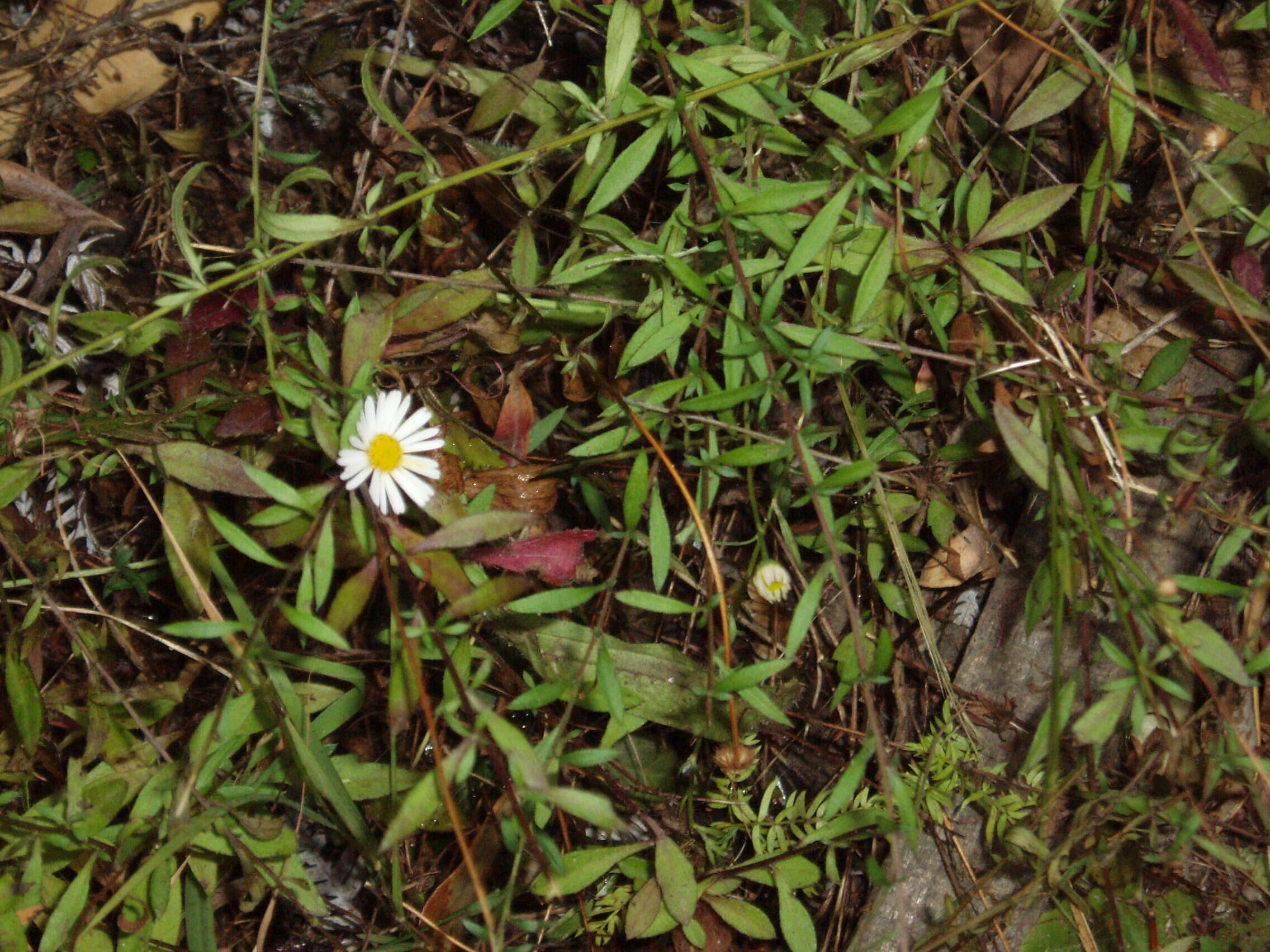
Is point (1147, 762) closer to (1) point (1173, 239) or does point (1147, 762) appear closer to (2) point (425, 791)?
(1) point (1173, 239)

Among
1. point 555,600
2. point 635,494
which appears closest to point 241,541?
point 555,600

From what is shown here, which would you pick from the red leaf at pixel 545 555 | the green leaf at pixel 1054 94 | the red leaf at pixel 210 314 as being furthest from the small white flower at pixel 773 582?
the red leaf at pixel 210 314

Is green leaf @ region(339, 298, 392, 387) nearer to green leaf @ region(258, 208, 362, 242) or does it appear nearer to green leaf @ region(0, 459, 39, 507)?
green leaf @ region(258, 208, 362, 242)

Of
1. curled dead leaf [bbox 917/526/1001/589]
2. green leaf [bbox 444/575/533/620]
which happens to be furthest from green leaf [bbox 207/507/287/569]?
curled dead leaf [bbox 917/526/1001/589]

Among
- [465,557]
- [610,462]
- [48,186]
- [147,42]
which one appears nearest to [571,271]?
[610,462]

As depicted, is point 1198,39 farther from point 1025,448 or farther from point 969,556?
point 969,556
